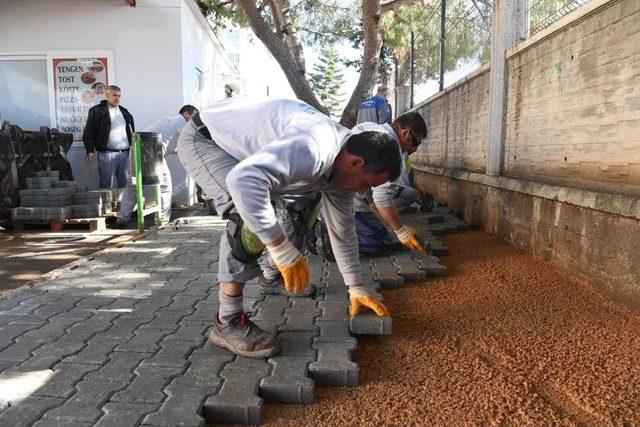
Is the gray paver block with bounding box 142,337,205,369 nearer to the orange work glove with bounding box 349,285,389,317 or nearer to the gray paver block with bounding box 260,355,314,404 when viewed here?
the gray paver block with bounding box 260,355,314,404

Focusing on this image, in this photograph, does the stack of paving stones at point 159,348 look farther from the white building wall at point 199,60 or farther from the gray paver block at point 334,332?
the white building wall at point 199,60

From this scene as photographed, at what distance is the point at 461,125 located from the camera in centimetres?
651

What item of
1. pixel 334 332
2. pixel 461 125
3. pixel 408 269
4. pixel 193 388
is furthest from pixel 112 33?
pixel 193 388

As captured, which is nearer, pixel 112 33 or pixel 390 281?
pixel 390 281

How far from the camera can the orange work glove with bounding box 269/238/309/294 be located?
79.5 inches

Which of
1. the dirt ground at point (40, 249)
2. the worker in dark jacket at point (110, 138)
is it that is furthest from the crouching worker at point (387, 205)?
the worker in dark jacket at point (110, 138)

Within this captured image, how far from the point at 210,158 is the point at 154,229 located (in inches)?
147

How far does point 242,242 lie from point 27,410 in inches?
41.0

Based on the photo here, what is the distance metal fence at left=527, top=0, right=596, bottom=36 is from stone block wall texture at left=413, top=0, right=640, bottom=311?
0.16m

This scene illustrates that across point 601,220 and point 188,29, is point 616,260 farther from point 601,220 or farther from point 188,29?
point 188,29

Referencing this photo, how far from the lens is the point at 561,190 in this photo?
11.5 feet

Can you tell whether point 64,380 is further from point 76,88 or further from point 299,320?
point 76,88

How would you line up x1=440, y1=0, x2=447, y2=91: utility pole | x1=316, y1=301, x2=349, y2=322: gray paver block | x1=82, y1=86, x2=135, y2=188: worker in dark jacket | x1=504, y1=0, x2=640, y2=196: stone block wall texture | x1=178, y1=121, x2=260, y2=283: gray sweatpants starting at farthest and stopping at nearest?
x1=440, y1=0, x2=447, y2=91: utility pole < x1=82, y1=86, x2=135, y2=188: worker in dark jacket < x1=504, y1=0, x2=640, y2=196: stone block wall texture < x1=316, y1=301, x2=349, y2=322: gray paver block < x1=178, y1=121, x2=260, y2=283: gray sweatpants

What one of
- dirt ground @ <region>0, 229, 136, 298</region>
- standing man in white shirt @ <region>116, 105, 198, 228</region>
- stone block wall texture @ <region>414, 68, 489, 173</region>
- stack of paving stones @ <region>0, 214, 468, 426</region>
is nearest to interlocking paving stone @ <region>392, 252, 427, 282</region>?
stack of paving stones @ <region>0, 214, 468, 426</region>
